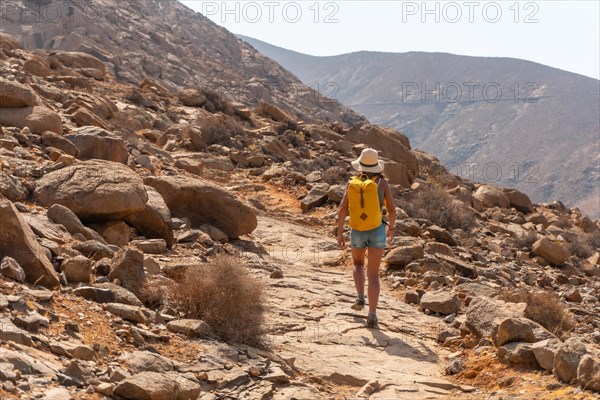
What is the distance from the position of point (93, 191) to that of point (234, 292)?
8.68 ft

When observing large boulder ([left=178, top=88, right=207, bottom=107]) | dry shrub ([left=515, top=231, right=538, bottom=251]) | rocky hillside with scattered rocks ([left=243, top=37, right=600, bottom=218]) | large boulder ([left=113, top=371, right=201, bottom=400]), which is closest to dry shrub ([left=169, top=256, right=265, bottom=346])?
large boulder ([left=113, top=371, right=201, bottom=400])

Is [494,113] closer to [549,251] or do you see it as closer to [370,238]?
[549,251]

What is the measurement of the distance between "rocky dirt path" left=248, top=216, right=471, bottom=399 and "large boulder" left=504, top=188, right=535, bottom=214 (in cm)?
1373

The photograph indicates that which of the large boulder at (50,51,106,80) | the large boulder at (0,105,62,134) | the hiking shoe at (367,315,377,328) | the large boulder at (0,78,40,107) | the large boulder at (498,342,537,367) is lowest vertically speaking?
the hiking shoe at (367,315,377,328)

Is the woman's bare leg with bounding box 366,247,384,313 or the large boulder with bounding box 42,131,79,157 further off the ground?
the large boulder with bounding box 42,131,79,157

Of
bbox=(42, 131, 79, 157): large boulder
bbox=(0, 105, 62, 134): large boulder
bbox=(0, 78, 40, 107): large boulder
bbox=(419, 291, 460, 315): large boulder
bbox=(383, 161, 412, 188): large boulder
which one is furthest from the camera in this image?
bbox=(383, 161, 412, 188): large boulder

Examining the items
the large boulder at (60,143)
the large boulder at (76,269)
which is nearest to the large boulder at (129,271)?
the large boulder at (76,269)

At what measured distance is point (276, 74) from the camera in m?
75.1

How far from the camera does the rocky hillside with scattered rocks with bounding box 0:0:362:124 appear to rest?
5100cm

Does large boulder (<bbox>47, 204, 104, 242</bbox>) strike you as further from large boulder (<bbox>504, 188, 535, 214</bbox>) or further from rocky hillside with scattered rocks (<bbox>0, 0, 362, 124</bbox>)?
rocky hillside with scattered rocks (<bbox>0, 0, 362, 124</bbox>)

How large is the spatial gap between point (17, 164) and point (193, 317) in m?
3.92

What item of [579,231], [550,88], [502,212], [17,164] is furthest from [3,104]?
[550,88]

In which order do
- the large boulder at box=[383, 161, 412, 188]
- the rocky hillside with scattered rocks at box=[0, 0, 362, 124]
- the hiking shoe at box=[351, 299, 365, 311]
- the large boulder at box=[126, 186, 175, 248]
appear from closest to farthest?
the hiking shoe at box=[351, 299, 365, 311] → the large boulder at box=[126, 186, 175, 248] → the large boulder at box=[383, 161, 412, 188] → the rocky hillside with scattered rocks at box=[0, 0, 362, 124]

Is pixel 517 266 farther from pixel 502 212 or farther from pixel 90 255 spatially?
pixel 90 255
